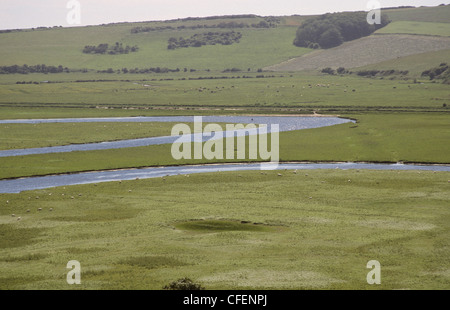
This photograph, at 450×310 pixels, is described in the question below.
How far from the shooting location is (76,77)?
197 meters

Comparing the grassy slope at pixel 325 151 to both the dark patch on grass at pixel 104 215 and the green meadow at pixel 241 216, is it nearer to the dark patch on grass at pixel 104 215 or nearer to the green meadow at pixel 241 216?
the green meadow at pixel 241 216

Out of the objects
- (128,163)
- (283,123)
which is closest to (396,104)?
(283,123)

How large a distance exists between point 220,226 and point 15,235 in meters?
13.2

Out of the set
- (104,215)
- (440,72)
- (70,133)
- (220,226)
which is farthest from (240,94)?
(220,226)

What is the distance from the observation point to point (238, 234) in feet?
149

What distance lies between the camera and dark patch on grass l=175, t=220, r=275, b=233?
46844 mm

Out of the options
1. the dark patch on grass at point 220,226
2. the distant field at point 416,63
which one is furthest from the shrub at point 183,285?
the distant field at point 416,63

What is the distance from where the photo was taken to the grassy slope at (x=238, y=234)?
36625mm

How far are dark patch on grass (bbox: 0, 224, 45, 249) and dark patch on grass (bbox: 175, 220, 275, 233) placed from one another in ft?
30.6

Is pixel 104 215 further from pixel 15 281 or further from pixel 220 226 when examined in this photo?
pixel 15 281

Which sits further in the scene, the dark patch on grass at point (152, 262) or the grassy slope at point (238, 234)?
the dark patch on grass at point (152, 262)

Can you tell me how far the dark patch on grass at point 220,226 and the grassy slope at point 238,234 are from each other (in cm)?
65

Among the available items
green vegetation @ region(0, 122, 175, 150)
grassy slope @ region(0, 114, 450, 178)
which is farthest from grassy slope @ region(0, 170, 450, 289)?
green vegetation @ region(0, 122, 175, 150)
